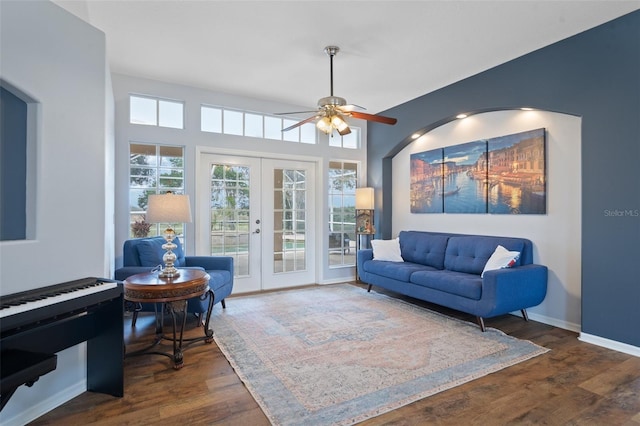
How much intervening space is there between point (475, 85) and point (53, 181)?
4.25 meters

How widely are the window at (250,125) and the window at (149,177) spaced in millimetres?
591

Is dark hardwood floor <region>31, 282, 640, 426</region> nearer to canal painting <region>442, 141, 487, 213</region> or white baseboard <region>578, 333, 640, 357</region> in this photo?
white baseboard <region>578, 333, 640, 357</region>

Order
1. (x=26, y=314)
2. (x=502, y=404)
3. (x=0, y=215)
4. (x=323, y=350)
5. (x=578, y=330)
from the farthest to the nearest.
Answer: (x=578, y=330) < (x=323, y=350) < (x=502, y=404) < (x=0, y=215) < (x=26, y=314)

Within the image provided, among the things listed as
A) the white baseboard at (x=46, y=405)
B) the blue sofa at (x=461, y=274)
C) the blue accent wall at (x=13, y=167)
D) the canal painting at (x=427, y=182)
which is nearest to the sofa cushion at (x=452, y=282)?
the blue sofa at (x=461, y=274)

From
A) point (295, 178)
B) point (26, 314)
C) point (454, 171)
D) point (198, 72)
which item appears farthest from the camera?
point (295, 178)

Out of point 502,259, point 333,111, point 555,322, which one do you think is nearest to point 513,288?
point 502,259

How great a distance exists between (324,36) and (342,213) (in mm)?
3084

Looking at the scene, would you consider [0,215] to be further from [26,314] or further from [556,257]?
[556,257]

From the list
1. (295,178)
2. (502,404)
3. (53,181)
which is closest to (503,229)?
(502,404)

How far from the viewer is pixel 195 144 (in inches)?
179

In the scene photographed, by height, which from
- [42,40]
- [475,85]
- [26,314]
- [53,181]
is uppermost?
[475,85]

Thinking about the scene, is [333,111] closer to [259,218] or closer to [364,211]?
[259,218]

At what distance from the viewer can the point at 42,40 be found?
2072 millimetres

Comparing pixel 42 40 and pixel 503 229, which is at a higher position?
pixel 42 40
